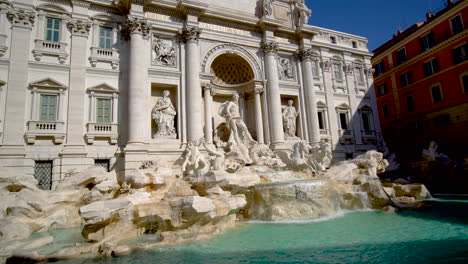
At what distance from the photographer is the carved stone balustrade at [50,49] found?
42.3 ft

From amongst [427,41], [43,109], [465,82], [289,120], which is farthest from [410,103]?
[43,109]

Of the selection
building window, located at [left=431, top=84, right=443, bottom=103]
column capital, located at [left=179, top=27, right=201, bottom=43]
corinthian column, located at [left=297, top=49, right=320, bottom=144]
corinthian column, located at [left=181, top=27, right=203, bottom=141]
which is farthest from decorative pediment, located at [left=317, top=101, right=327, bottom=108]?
building window, located at [left=431, top=84, right=443, bottom=103]

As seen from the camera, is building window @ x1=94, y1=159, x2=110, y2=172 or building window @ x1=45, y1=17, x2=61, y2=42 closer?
building window @ x1=94, y1=159, x2=110, y2=172

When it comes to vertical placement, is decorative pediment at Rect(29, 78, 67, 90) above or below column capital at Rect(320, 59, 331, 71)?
below

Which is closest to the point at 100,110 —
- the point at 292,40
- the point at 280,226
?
the point at 280,226

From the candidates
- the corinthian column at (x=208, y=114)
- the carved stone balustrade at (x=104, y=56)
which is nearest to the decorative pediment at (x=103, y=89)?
the carved stone balustrade at (x=104, y=56)

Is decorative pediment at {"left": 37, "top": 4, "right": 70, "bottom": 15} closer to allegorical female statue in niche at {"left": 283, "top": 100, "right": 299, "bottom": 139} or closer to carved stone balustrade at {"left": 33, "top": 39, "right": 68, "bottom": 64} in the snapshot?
carved stone balustrade at {"left": 33, "top": 39, "right": 68, "bottom": 64}

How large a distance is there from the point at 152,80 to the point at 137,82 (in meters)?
1.07

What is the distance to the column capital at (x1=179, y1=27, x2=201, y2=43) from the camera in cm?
1537

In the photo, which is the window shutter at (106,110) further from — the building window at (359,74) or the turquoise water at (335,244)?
the building window at (359,74)

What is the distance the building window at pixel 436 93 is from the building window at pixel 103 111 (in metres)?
23.8

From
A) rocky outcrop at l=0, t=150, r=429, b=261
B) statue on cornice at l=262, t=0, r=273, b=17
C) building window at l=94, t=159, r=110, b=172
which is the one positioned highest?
statue on cornice at l=262, t=0, r=273, b=17

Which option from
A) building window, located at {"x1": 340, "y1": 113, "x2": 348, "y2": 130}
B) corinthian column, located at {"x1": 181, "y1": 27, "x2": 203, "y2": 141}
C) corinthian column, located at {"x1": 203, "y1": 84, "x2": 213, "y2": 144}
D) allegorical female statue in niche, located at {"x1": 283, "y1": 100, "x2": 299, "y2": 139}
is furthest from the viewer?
building window, located at {"x1": 340, "y1": 113, "x2": 348, "y2": 130}

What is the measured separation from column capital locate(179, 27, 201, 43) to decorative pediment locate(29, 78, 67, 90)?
6626mm
